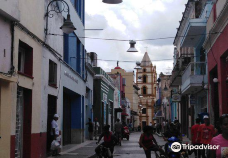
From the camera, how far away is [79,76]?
25.7 metres

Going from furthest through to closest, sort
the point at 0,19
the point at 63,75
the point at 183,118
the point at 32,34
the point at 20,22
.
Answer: the point at 183,118 → the point at 63,75 → the point at 32,34 → the point at 20,22 → the point at 0,19

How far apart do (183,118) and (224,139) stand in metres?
31.9

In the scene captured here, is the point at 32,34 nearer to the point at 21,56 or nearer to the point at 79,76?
the point at 21,56

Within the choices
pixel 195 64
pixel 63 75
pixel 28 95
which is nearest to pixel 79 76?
pixel 63 75

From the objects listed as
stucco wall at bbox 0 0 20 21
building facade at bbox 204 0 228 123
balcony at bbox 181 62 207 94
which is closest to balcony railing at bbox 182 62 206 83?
balcony at bbox 181 62 207 94

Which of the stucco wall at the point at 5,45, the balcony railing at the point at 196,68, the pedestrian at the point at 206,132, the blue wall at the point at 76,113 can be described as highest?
the balcony railing at the point at 196,68

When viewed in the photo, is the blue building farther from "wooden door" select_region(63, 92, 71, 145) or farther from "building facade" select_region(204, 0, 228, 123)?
"building facade" select_region(204, 0, 228, 123)

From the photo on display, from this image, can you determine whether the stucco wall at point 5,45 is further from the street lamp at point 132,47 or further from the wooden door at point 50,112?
the street lamp at point 132,47

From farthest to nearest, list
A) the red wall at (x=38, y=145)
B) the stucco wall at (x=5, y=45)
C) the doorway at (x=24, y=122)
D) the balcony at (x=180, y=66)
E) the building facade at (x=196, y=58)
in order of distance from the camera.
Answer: the balcony at (x=180, y=66) → the building facade at (x=196, y=58) → the red wall at (x=38, y=145) → the doorway at (x=24, y=122) → the stucco wall at (x=5, y=45)

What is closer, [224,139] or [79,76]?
[224,139]

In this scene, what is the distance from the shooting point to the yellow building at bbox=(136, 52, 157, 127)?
112562mm

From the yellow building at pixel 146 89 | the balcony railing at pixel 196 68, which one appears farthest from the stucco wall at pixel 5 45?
the yellow building at pixel 146 89

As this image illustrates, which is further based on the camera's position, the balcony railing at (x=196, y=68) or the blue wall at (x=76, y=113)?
the blue wall at (x=76, y=113)

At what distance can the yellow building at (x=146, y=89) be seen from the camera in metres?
113
